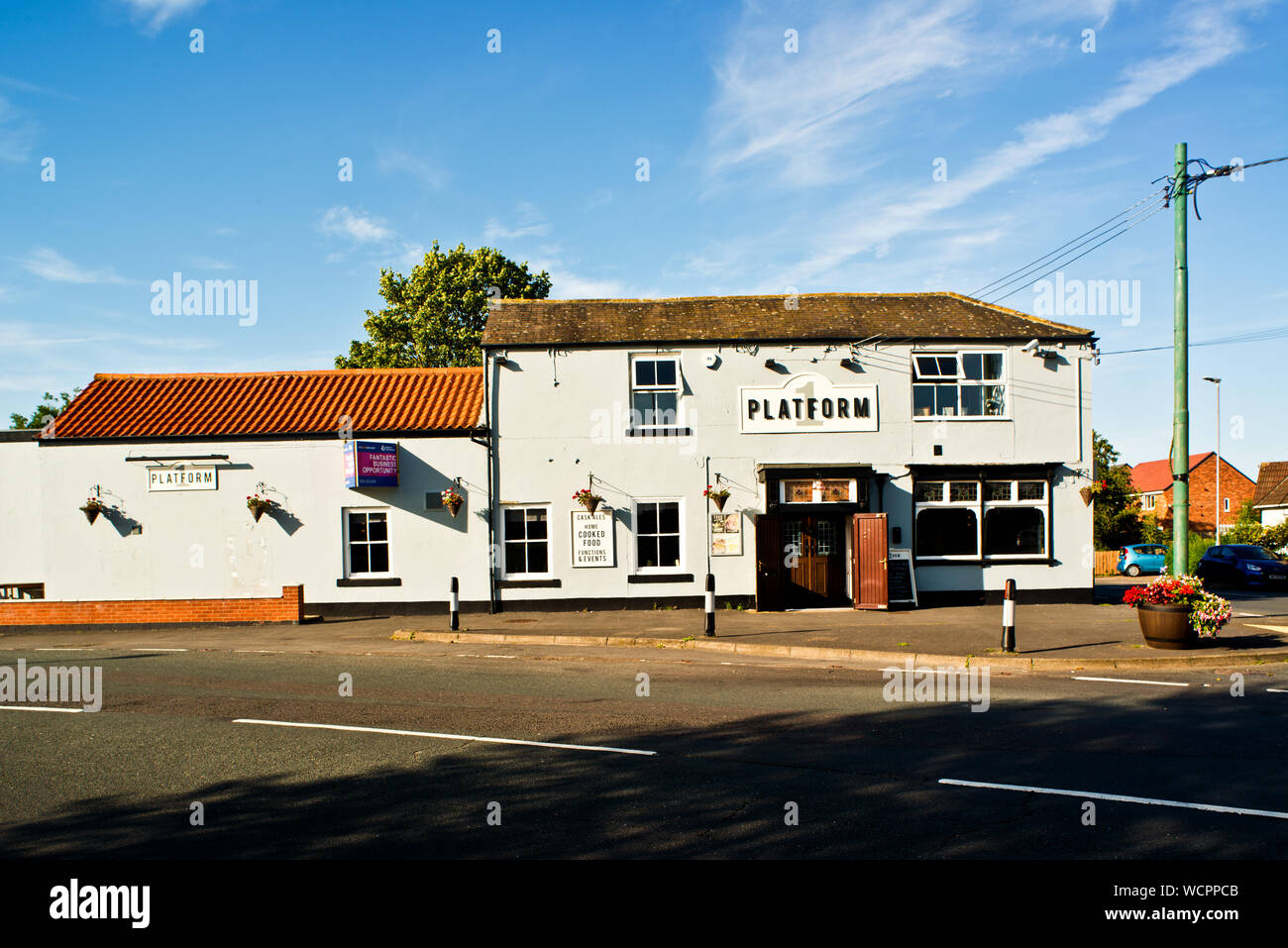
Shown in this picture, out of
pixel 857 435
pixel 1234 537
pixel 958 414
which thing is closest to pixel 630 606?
pixel 857 435

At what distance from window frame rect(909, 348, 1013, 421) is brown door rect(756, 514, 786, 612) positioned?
4533mm

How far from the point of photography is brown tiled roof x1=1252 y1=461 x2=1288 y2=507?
50.8 metres

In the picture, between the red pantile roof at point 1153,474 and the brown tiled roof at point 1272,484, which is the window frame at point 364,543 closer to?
the brown tiled roof at point 1272,484

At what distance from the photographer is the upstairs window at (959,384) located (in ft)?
64.1

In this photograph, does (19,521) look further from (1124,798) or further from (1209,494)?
(1209,494)

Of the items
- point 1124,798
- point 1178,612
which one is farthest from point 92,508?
point 1178,612

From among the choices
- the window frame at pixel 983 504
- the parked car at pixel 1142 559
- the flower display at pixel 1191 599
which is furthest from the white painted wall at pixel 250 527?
the parked car at pixel 1142 559

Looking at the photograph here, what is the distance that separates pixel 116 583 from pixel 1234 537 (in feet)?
156

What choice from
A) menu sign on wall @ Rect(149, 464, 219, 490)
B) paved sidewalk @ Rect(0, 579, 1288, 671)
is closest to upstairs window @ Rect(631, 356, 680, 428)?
paved sidewalk @ Rect(0, 579, 1288, 671)

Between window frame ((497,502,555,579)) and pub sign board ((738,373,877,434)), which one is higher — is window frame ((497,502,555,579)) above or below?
below

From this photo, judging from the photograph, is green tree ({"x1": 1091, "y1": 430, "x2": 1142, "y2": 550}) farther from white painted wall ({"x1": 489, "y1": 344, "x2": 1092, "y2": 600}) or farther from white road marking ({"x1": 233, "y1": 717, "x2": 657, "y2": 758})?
white road marking ({"x1": 233, "y1": 717, "x2": 657, "y2": 758})

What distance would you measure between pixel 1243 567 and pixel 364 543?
28.7 metres

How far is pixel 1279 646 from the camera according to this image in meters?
12.9

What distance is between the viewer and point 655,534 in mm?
19391
